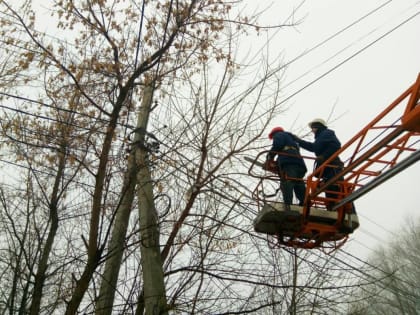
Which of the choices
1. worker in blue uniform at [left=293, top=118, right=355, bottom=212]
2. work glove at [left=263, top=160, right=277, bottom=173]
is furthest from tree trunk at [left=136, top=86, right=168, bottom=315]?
worker in blue uniform at [left=293, top=118, right=355, bottom=212]

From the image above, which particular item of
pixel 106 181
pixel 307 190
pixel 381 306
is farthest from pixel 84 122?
pixel 381 306

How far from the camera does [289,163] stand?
6.32 meters

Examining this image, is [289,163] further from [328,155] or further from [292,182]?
[328,155]

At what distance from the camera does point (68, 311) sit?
3.79 m

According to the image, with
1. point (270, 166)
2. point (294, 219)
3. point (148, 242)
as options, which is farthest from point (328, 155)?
point (148, 242)

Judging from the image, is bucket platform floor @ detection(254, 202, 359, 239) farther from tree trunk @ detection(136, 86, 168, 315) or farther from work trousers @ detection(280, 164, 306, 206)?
tree trunk @ detection(136, 86, 168, 315)

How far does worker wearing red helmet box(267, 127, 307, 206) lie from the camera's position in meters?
6.21

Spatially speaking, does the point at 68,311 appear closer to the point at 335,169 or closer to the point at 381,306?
the point at 335,169

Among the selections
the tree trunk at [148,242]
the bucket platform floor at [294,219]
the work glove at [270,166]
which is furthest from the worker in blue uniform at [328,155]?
the tree trunk at [148,242]

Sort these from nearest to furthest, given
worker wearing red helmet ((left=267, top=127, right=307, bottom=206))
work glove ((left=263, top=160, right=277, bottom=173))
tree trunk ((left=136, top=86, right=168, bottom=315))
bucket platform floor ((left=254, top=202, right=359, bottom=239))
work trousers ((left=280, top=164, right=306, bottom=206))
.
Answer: tree trunk ((left=136, top=86, right=168, bottom=315)) < bucket platform floor ((left=254, top=202, right=359, bottom=239)) < work trousers ((left=280, top=164, right=306, bottom=206)) < worker wearing red helmet ((left=267, top=127, right=307, bottom=206)) < work glove ((left=263, top=160, right=277, bottom=173))

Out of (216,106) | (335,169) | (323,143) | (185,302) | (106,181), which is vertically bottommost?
(185,302)

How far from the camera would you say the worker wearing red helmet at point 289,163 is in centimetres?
621

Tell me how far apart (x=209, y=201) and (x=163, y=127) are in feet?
6.36

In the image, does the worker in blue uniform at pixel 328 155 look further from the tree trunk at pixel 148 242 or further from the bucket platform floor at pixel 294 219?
the tree trunk at pixel 148 242
